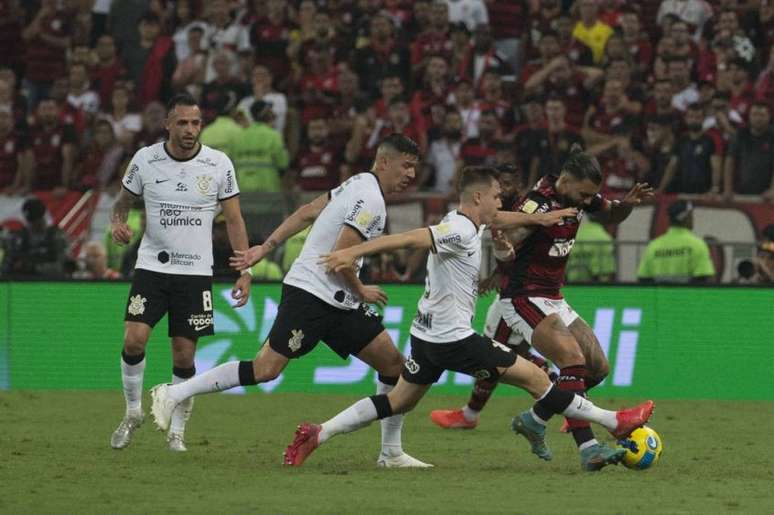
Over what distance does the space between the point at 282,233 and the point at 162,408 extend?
1417 millimetres

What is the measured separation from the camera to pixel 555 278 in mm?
11586

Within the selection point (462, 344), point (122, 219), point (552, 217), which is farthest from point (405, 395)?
point (122, 219)

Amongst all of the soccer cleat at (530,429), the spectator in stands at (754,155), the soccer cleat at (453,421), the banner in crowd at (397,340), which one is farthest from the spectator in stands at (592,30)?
the soccer cleat at (530,429)

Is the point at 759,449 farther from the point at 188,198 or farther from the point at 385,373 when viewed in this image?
the point at 188,198

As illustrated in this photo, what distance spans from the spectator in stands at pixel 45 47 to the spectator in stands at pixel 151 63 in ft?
3.22

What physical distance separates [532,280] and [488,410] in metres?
4.33

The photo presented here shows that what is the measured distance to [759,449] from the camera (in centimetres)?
1220

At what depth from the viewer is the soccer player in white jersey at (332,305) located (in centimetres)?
1038

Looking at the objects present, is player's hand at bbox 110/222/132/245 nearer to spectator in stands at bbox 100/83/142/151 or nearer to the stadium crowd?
the stadium crowd

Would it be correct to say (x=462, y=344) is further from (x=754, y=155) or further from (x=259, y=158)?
(x=259, y=158)

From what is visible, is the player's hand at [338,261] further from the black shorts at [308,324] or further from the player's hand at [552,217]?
the player's hand at [552,217]

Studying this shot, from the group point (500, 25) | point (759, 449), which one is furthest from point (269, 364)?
point (500, 25)

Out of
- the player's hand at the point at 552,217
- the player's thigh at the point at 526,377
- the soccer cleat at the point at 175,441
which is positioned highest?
the player's hand at the point at 552,217

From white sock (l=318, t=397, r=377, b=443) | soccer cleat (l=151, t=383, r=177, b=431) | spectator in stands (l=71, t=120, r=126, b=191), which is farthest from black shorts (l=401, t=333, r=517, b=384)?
spectator in stands (l=71, t=120, r=126, b=191)
